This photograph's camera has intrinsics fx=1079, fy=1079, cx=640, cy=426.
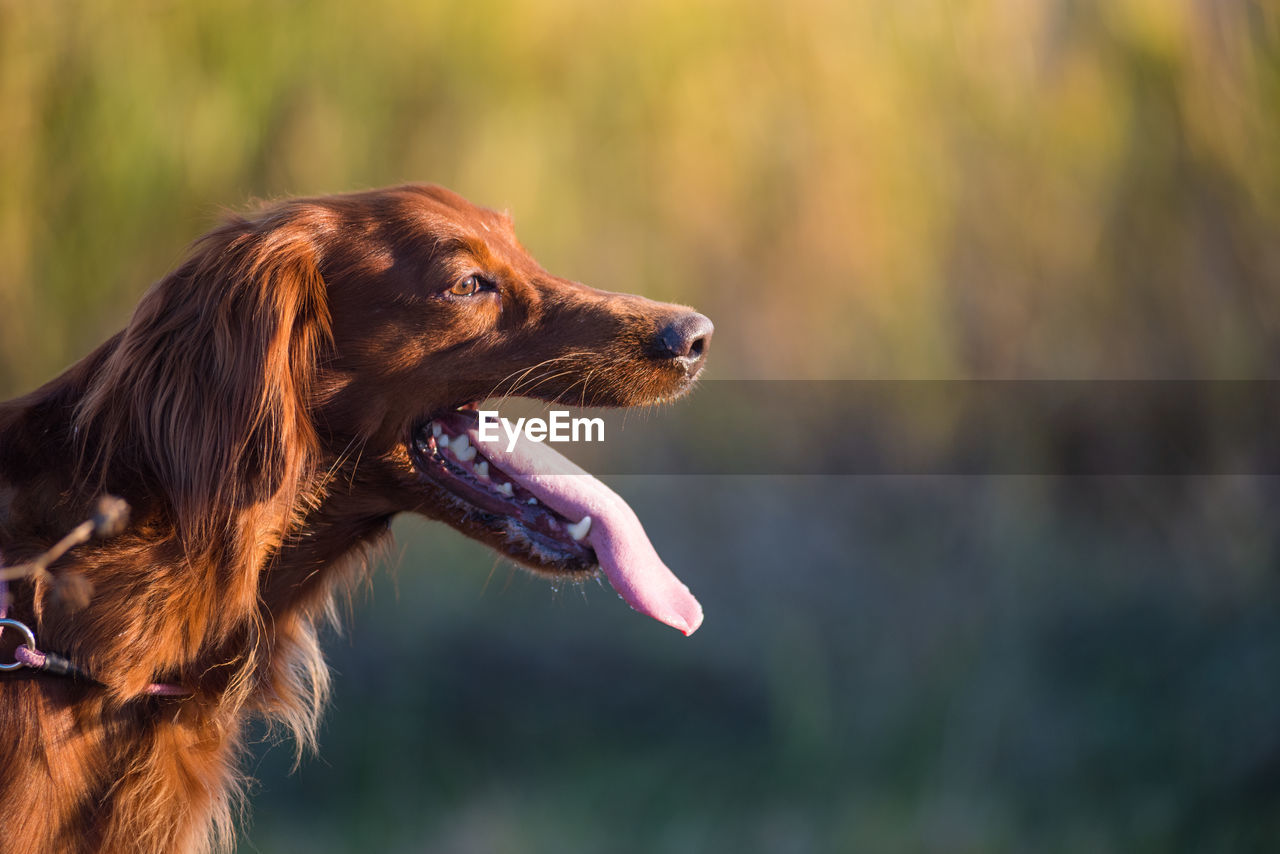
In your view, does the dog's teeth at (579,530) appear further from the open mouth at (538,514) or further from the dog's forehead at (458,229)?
the dog's forehead at (458,229)

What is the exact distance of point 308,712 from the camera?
2.91 metres

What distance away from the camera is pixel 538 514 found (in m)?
2.74

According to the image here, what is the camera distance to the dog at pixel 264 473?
90.9 inches

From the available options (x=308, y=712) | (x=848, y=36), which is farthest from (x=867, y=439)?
(x=308, y=712)

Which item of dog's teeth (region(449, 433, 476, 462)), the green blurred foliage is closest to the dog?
dog's teeth (region(449, 433, 476, 462))

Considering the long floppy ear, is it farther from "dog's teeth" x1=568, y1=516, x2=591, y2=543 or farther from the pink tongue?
"dog's teeth" x1=568, y1=516, x2=591, y2=543

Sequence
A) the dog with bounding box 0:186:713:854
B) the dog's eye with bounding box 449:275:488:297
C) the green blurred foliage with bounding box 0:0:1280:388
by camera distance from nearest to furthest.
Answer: the dog with bounding box 0:186:713:854
the dog's eye with bounding box 449:275:488:297
the green blurred foliage with bounding box 0:0:1280:388

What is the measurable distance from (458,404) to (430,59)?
2.67 m

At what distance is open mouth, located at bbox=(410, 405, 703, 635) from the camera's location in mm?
2705

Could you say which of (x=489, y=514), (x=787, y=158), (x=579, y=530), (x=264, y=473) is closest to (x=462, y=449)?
(x=489, y=514)

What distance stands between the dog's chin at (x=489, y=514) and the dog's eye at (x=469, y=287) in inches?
12.4

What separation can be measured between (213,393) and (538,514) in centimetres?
83

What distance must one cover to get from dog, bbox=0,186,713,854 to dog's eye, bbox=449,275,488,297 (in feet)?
0.03

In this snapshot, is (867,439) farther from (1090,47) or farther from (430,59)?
(430,59)
